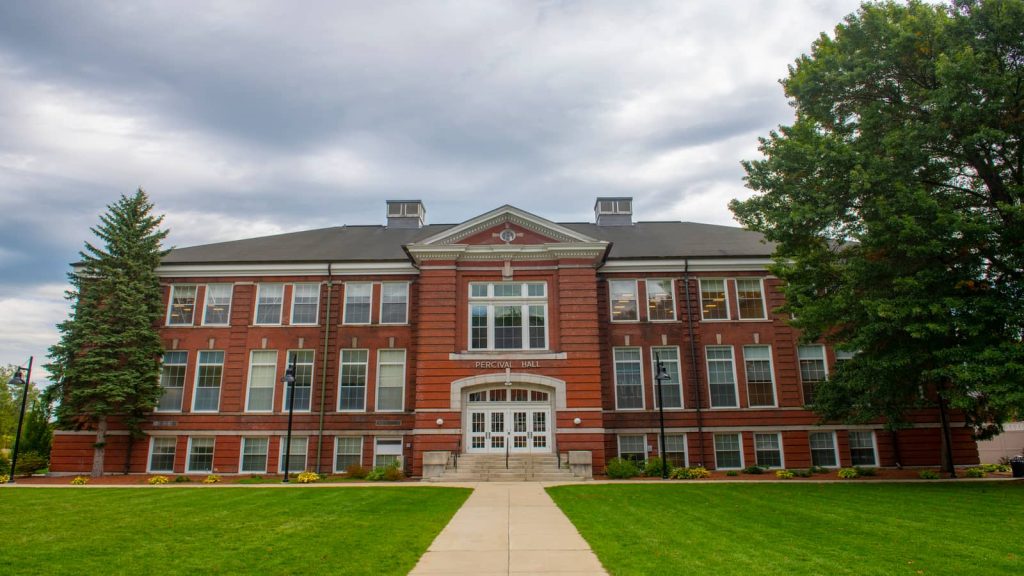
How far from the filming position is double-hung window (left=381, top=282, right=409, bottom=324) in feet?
96.2

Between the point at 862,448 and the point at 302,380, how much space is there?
2730cm

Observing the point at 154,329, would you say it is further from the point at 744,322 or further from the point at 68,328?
the point at 744,322

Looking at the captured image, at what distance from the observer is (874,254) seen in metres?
19.8

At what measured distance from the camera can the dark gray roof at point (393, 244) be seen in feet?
98.2

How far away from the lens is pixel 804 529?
11.6m

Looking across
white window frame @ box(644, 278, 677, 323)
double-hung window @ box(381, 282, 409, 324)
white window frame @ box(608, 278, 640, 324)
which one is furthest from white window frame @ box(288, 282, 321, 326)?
white window frame @ box(644, 278, 677, 323)

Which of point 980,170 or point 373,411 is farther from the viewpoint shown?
point 373,411

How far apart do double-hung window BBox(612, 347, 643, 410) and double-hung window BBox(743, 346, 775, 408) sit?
5.24 metres

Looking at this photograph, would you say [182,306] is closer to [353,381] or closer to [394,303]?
[353,381]

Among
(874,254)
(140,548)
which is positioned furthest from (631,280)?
(140,548)

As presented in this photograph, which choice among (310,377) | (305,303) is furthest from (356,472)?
(305,303)

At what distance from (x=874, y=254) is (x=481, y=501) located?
50.6 feet

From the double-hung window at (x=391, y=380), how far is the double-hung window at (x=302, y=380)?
3474 mm

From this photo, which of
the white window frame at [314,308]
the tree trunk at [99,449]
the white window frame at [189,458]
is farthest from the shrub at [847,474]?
the tree trunk at [99,449]
